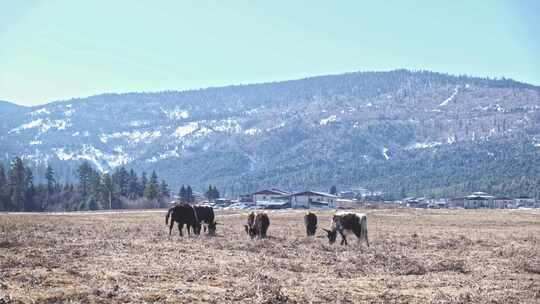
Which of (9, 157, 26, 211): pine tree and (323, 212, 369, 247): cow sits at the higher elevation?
(9, 157, 26, 211): pine tree

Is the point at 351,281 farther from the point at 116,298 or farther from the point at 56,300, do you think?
the point at 56,300

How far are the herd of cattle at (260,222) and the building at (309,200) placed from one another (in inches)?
4765

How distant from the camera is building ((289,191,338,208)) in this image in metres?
162

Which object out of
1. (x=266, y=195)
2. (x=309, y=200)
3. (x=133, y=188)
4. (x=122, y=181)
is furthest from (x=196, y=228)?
(x=266, y=195)

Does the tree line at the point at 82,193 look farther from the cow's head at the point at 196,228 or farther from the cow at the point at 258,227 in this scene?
the cow at the point at 258,227

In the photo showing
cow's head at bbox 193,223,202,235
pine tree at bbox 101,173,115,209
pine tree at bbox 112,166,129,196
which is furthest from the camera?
pine tree at bbox 112,166,129,196

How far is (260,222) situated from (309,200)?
129 metres

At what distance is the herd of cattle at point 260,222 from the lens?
3312 cm

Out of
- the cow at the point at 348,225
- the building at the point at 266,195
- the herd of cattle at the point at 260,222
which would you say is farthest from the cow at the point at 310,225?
the building at the point at 266,195

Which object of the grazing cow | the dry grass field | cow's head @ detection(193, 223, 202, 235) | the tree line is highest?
the tree line

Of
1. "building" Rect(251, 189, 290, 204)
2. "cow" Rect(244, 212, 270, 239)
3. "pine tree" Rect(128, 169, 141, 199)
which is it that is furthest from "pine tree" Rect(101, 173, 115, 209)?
"cow" Rect(244, 212, 270, 239)

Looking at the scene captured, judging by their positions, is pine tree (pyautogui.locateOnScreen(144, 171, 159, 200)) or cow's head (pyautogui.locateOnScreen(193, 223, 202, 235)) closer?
cow's head (pyautogui.locateOnScreen(193, 223, 202, 235))

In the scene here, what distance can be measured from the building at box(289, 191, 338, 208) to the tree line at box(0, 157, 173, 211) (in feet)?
107

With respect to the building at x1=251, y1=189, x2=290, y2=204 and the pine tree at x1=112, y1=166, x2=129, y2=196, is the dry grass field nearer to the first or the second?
the pine tree at x1=112, y1=166, x2=129, y2=196
